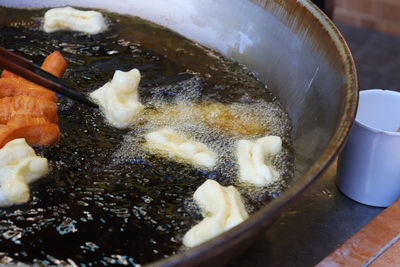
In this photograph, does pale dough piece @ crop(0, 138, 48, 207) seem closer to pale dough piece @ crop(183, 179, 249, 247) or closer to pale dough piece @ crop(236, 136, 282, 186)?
pale dough piece @ crop(183, 179, 249, 247)

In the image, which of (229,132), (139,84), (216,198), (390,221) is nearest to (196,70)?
(139,84)

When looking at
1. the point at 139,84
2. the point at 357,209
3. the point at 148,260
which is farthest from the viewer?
the point at 139,84

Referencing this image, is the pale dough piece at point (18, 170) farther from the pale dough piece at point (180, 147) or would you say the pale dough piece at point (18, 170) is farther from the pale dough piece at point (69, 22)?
the pale dough piece at point (69, 22)

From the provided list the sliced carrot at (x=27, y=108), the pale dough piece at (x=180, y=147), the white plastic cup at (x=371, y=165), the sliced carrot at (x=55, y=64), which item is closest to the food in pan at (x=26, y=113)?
the sliced carrot at (x=27, y=108)

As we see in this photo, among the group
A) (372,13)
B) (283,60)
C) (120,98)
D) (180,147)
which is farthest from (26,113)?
(372,13)

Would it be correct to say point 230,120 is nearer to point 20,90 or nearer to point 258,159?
point 258,159

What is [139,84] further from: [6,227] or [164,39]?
[6,227]
